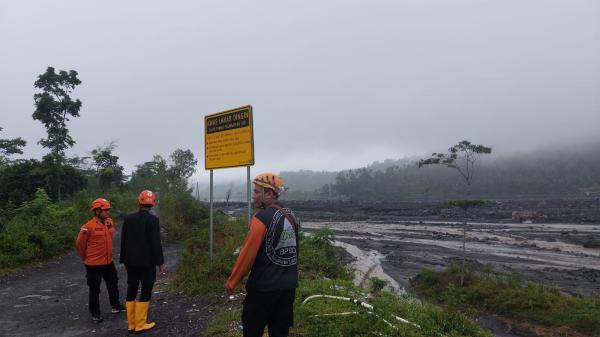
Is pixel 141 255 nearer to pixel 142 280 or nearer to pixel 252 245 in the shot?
pixel 142 280

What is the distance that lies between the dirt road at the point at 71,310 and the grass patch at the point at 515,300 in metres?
7.84

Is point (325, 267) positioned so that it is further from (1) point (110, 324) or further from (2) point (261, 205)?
(2) point (261, 205)

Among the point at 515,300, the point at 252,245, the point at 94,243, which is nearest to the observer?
the point at 252,245

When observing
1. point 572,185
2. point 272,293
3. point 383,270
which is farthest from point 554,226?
point 572,185

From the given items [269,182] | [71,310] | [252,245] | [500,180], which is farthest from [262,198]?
[500,180]

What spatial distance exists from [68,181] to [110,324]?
1942 cm

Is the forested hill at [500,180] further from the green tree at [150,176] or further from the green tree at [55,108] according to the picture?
the green tree at [55,108]

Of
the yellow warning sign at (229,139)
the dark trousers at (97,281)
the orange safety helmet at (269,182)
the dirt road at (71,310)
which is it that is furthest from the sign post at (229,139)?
the orange safety helmet at (269,182)

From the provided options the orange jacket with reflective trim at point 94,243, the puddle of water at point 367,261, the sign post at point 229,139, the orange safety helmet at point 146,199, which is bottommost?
the puddle of water at point 367,261

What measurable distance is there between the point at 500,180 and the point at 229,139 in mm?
109583

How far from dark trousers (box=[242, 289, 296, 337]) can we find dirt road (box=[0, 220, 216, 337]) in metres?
2.29

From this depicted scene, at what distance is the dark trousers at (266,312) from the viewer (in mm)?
3377

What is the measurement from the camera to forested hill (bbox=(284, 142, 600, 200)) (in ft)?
307

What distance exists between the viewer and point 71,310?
6.99m
